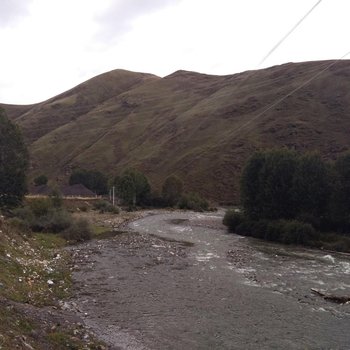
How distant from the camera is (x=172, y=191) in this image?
145m

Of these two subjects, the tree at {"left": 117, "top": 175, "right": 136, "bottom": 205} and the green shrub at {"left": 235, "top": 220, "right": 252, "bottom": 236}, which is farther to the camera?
the tree at {"left": 117, "top": 175, "right": 136, "bottom": 205}

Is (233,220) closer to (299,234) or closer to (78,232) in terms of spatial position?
(299,234)

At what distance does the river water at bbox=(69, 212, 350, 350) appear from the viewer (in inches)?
922

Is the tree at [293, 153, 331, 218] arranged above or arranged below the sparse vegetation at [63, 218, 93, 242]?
above

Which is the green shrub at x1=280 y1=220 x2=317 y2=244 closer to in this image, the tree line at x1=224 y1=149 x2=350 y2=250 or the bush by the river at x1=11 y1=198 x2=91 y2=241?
the tree line at x1=224 y1=149 x2=350 y2=250

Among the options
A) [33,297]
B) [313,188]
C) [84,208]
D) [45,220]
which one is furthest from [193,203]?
[33,297]

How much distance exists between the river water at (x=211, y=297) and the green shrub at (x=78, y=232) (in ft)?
12.2

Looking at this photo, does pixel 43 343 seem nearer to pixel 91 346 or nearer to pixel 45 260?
pixel 91 346

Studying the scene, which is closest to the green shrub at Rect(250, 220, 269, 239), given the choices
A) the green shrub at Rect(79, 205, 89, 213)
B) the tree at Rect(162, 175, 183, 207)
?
the green shrub at Rect(79, 205, 89, 213)

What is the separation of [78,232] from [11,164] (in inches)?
949

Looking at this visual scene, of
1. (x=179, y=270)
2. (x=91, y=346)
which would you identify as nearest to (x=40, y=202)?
(x=179, y=270)

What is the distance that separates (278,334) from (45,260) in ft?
76.7

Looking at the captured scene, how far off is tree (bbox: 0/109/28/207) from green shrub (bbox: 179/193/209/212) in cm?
6370

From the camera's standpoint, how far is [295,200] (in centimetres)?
7462
